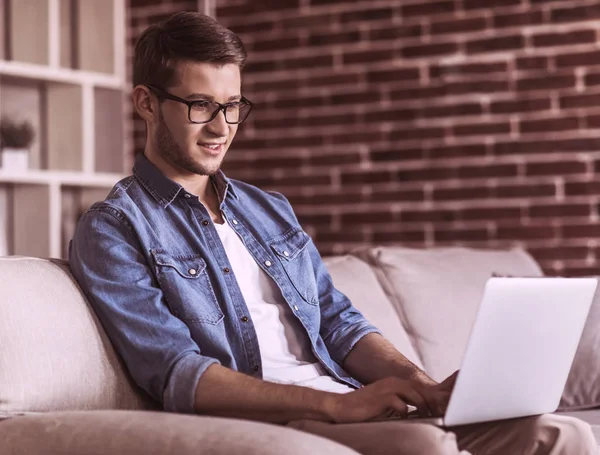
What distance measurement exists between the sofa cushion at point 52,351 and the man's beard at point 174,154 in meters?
0.32

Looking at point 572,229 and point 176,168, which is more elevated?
point 176,168

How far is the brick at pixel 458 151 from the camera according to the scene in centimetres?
392

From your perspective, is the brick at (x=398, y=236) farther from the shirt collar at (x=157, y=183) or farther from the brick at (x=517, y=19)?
the shirt collar at (x=157, y=183)

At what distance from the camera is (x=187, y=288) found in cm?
192

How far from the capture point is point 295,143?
4.18m

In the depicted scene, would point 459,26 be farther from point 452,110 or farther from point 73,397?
point 73,397

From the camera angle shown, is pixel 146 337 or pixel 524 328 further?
pixel 146 337

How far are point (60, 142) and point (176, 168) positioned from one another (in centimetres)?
214

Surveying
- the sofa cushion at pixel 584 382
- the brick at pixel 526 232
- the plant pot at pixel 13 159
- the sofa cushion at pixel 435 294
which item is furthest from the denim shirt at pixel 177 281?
the plant pot at pixel 13 159

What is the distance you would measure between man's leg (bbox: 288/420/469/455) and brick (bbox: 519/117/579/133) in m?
2.35

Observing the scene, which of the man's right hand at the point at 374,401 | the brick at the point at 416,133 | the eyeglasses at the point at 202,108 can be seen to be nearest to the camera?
the man's right hand at the point at 374,401

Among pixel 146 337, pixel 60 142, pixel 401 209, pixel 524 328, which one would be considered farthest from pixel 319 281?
pixel 60 142

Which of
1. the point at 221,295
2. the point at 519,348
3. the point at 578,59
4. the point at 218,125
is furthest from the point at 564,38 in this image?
the point at 519,348

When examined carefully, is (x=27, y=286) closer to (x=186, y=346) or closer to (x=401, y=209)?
(x=186, y=346)
